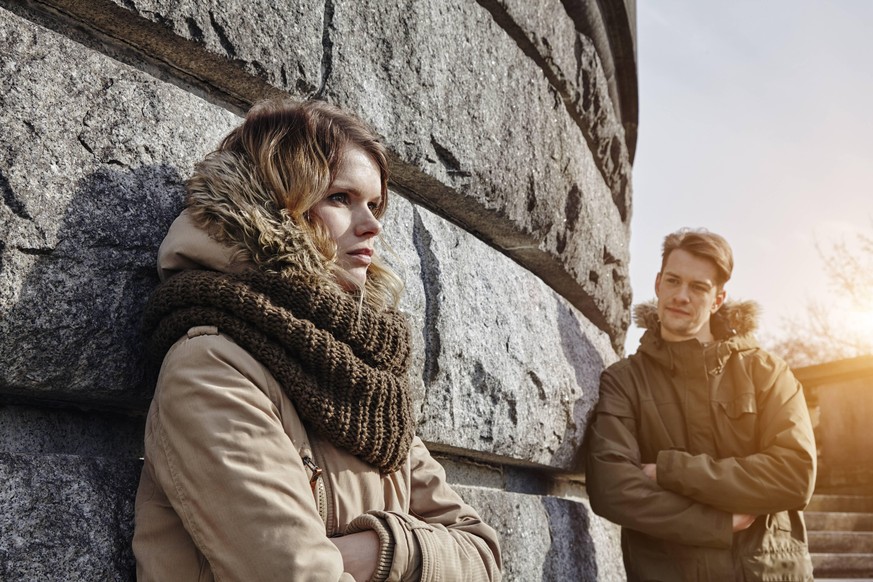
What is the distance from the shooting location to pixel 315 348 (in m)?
1.48

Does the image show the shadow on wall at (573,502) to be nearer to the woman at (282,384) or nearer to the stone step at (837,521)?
the woman at (282,384)

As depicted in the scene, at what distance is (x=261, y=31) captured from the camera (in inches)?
75.0

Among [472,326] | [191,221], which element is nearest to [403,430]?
[191,221]

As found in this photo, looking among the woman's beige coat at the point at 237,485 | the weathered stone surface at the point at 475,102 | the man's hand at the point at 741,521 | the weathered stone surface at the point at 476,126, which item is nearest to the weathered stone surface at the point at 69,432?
the woman's beige coat at the point at 237,485

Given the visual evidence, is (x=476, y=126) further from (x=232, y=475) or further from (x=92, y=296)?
(x=232, y=475)

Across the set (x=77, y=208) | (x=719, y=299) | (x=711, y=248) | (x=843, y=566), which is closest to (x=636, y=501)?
(x=719, y=299)

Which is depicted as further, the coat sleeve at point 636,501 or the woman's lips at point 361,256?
the coat sleeve at point 636,501

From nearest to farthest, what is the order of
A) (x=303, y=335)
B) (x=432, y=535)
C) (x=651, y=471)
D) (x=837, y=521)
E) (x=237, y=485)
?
(x=237, y=485) → (x=303, y=335) → (x=432, y=535) → (x=651, y=471) → (x=837, y=521)

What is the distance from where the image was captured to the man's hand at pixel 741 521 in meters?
3.11

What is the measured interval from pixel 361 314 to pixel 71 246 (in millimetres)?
523

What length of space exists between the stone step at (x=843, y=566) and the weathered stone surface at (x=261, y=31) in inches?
236

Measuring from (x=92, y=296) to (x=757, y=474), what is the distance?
2.45 metres

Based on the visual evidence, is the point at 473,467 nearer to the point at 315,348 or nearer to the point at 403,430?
the point at 403,430

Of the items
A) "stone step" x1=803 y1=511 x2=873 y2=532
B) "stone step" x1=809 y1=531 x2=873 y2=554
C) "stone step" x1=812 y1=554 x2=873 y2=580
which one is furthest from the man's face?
"stone step" x1=803 y1=511 x2=873 y2=532
